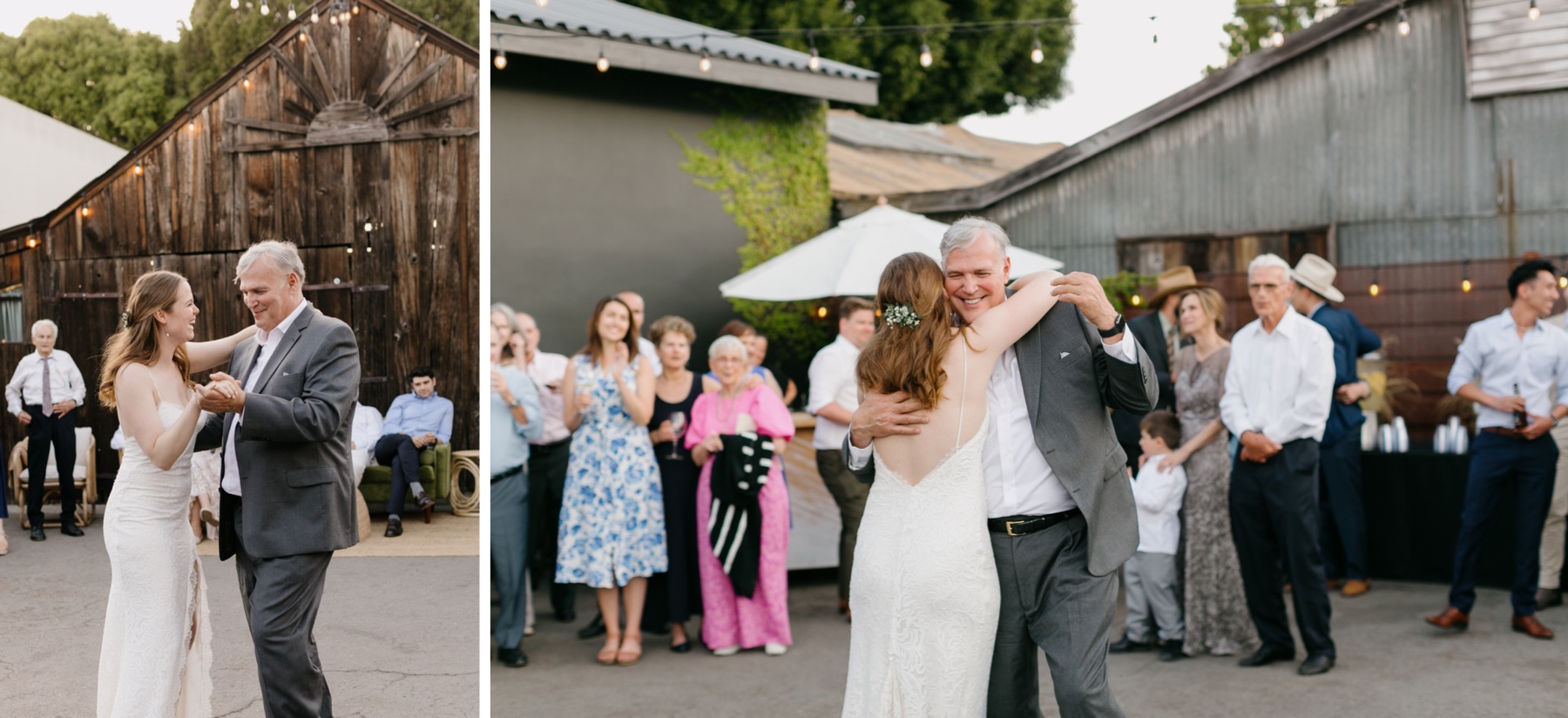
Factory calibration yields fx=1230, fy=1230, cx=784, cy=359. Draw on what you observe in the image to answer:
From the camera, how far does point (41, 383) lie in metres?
3.93

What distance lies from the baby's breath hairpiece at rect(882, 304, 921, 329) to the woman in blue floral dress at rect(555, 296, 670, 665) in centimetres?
306

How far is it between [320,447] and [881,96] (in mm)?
21437

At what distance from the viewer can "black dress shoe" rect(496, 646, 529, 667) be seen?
A: 6.28 meters

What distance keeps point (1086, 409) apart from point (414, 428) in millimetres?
2091

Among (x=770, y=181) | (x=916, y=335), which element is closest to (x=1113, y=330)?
(x=916, y=335)

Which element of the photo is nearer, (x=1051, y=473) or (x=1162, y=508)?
(x=1051, y=473)

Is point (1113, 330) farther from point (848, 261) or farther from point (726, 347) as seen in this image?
point (848, 261)

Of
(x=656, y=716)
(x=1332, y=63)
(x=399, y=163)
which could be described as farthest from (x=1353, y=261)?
(x=399, y=163)

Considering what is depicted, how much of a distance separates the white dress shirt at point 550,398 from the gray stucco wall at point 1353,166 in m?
6.34

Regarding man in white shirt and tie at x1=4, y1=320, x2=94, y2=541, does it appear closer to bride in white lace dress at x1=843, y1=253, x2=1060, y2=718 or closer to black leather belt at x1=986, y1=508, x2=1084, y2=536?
bride in white lace dress at x1=843, y1=253, x2=1060, y2=718

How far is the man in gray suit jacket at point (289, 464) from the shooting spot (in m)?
3.79

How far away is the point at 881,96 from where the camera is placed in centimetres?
2434

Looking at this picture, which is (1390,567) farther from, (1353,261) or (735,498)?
(735,498)

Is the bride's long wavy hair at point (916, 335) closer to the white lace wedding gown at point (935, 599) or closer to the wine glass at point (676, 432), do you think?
the white lace wedding gown at point (935, 599)
